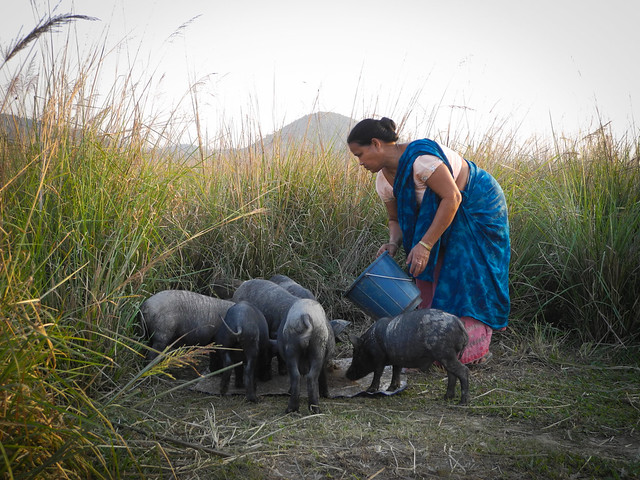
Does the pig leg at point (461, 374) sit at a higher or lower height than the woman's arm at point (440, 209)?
lower

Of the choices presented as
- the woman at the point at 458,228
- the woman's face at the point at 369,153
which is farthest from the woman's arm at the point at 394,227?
the woman's face at the point at 369,153

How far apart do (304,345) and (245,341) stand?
42cm

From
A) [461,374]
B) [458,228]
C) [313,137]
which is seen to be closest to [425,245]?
[458,228]

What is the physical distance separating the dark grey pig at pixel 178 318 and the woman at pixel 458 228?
4.61 feet

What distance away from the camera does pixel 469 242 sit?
152 inches

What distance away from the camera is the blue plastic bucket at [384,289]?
11.9ft

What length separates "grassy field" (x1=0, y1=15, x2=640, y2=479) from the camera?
2129 millimetres

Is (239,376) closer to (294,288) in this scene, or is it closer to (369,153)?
(294,288)

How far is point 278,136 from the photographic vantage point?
5.63m

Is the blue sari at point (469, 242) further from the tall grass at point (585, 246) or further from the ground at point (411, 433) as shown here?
the tall grass at point (585, 246)

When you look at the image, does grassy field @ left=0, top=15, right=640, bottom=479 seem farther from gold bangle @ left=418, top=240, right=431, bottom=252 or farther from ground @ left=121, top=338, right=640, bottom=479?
gold bangle @ left=418, top=240, right=431, bottom=252

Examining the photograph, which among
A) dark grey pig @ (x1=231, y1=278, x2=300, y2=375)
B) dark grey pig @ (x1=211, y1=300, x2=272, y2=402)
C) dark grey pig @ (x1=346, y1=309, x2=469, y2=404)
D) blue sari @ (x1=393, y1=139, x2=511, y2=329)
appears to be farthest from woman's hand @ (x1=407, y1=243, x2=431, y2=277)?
dark grey pig @ (x1=211, y1=300, x2=272, y2=402)

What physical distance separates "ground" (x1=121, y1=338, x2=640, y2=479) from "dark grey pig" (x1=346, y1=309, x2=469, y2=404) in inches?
7.5

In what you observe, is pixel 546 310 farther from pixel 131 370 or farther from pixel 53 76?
pixel 53 76
